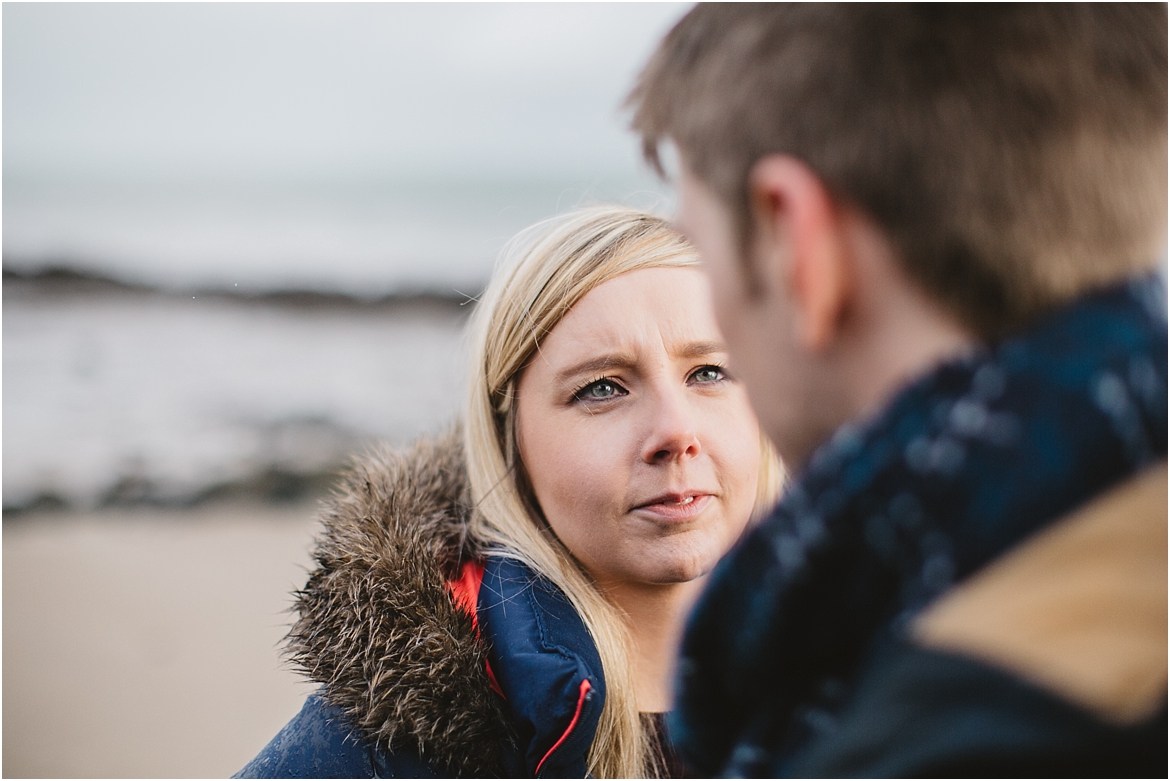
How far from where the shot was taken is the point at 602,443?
6.63ft

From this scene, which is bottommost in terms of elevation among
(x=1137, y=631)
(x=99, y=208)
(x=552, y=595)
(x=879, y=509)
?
(x=552, y=595)

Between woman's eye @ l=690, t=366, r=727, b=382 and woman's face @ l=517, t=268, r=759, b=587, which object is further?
woman's eye @ l=690, t=366, r=727, b=382

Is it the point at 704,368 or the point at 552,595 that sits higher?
the point at 704,368

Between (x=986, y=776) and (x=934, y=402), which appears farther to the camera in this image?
(x=934, y=402)

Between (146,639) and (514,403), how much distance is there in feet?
20.1

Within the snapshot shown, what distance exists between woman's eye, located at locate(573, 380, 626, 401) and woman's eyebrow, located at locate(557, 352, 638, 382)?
0.14 ft

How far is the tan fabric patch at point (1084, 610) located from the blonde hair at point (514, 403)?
4.33ft

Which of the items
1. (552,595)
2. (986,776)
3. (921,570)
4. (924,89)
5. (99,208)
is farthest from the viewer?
(99,208)

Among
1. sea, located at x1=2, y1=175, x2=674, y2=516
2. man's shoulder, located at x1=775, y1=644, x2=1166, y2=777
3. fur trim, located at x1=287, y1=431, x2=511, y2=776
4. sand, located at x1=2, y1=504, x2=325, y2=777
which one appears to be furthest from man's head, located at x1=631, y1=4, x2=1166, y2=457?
sea, located at x1=2, y1=175, x2=674, y2=516

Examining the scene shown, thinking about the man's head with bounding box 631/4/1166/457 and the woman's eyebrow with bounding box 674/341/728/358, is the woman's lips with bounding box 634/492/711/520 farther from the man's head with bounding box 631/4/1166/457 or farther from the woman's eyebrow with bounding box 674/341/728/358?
the man's head with bounding box 631/4/1166/457

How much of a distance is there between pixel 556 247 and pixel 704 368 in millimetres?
522

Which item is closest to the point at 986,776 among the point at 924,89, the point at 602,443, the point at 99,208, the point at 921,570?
the point at 921,570

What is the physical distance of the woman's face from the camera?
199cm

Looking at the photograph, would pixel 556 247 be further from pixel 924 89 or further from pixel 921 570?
pixel 921 570
